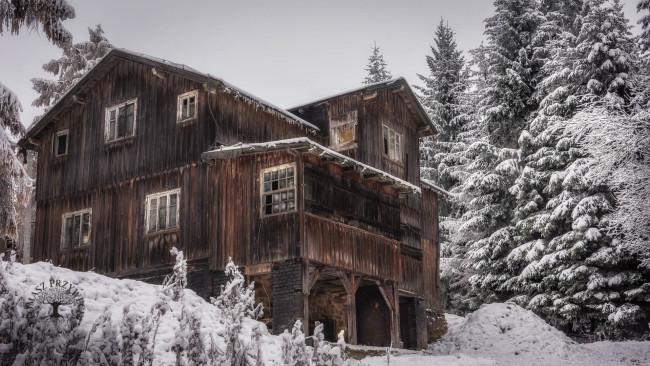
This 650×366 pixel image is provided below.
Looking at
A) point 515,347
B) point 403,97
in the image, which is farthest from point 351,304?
point 403,97

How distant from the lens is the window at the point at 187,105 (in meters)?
25.1

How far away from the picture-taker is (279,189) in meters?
23.1

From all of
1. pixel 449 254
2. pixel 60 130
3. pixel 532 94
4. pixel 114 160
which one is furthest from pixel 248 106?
pixel 449 254

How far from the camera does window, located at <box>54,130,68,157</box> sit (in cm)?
2897

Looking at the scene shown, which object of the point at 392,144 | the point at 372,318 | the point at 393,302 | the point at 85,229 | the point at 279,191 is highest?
the point at 392,144

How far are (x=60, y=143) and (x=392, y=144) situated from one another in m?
13.8

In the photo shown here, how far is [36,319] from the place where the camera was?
866 centimetres

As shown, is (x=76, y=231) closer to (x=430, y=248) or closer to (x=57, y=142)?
(x=57, y=142)

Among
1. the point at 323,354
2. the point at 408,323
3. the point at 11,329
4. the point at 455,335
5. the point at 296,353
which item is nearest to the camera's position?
the point at 11,329

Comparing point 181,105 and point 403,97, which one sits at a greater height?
point 403,97

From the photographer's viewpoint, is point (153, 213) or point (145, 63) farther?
point (145, 63)

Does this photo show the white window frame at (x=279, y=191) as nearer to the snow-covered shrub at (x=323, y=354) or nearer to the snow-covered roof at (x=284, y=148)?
the snow-covered roof at (x=284, y=148)

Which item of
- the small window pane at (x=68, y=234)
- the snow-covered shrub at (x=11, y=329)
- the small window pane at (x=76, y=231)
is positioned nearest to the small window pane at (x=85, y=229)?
the small window pane at (x=76, y=231)

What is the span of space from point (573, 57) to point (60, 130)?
23061 mm
